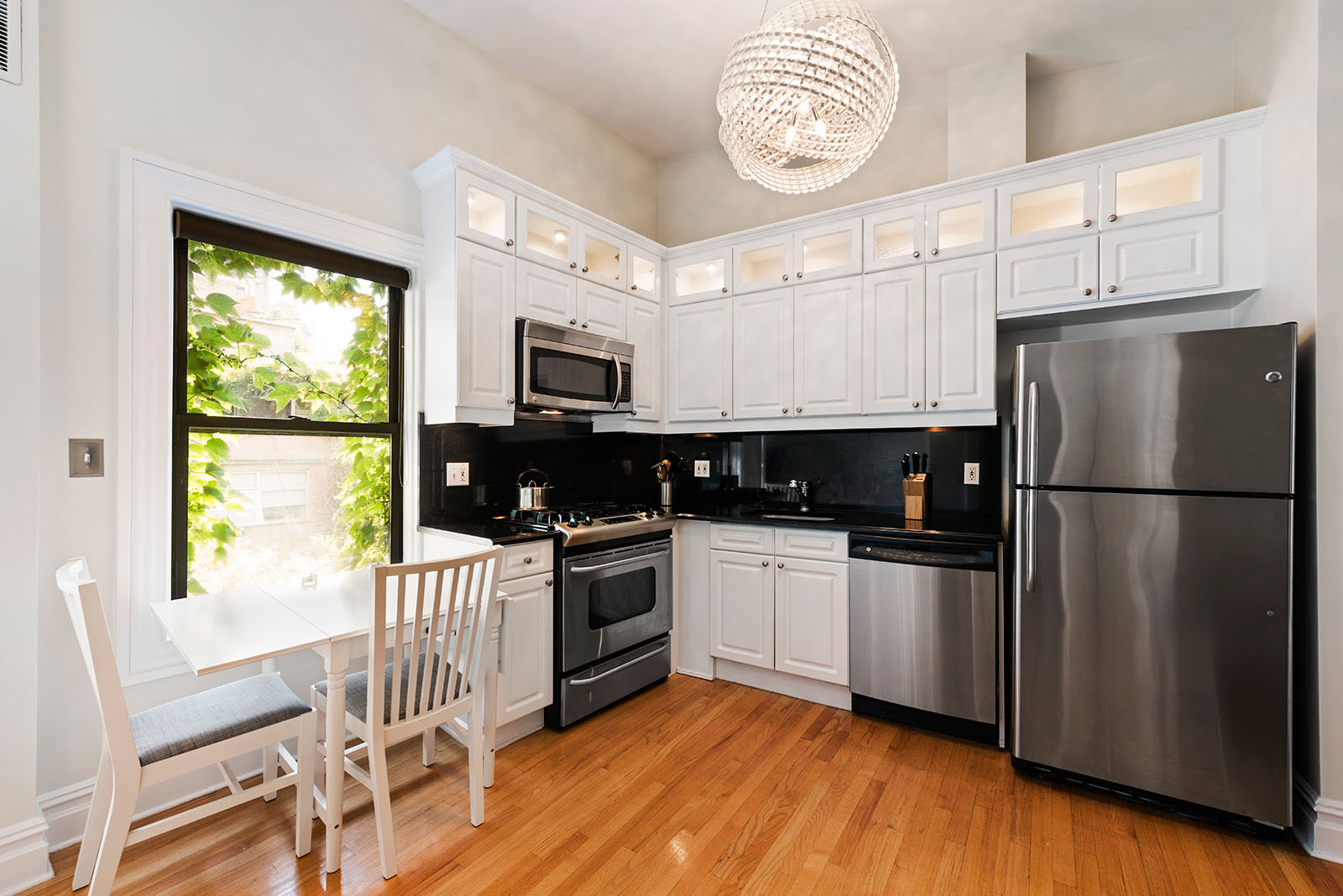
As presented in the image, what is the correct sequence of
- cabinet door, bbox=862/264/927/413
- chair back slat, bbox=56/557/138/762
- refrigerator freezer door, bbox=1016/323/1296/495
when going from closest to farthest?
chair back slat, bbox=56/557/138/762 → refrigerator freezer door, bbox=1016/323/1296/495 → cabinet door, bbox=862/264/927/413

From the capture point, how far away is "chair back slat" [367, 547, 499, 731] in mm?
1673

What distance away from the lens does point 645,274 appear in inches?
141

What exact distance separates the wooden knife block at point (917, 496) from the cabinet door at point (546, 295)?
→ 1.91 meters

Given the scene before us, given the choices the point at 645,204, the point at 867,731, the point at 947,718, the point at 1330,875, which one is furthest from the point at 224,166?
the point at 1330,875

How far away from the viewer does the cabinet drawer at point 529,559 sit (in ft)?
8.11

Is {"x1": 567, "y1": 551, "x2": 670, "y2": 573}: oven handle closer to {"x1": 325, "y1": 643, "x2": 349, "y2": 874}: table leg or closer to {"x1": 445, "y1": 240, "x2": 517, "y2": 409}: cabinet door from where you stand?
{"x1": 445, "y1": 240, "x2": 517, "y2": 409}: cabinet door

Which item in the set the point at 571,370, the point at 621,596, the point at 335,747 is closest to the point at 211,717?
the point at 335,747

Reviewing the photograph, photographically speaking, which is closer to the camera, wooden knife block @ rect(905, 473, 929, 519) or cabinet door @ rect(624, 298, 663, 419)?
wooden knife block @ rect(905, 473, 929, 519)

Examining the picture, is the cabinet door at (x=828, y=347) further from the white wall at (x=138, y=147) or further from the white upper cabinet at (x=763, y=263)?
the white wall at (x=138, y=147)

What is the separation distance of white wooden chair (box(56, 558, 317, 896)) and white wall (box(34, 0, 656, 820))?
1.10 feet

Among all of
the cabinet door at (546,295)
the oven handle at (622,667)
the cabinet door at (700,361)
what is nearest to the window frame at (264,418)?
the cabinet door at (546,295)

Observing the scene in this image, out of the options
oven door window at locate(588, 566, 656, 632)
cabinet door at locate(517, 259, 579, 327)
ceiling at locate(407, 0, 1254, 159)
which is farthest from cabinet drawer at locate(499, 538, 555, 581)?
ceiling at locate(407, 0, 1254, 159)

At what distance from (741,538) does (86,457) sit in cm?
261

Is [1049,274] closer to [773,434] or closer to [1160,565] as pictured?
[1160,565]
